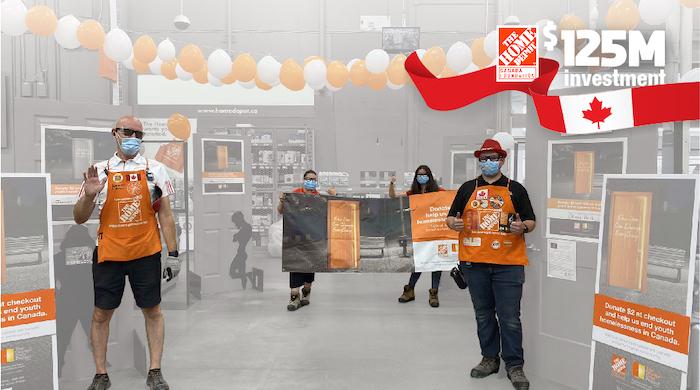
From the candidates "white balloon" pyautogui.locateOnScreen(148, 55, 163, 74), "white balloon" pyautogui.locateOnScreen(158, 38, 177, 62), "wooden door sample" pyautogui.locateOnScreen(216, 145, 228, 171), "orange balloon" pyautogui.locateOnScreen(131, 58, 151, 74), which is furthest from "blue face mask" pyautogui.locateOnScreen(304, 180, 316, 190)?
"white balloon" pyautogui.locateOnScreen(148, 55, 163, 74)

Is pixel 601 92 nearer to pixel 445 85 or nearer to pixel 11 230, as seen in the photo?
pixel 445 85


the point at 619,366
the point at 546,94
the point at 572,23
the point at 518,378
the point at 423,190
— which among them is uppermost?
the point at 572,23

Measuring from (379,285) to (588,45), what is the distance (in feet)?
13.7

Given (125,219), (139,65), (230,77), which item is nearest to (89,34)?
(139,65)

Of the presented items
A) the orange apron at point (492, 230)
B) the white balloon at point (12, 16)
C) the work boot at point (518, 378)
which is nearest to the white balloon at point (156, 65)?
the white balloon at point (12, 16)

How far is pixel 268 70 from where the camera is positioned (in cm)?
782

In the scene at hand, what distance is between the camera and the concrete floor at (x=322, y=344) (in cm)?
372

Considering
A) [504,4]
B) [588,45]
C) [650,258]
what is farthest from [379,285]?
[504,4]

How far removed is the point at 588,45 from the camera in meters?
6.60

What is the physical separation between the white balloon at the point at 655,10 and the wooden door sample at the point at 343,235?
3935mm

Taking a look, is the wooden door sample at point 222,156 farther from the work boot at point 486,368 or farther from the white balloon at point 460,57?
the work boot at point 486,368

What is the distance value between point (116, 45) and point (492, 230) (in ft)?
19.0

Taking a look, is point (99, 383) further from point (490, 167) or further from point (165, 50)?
Answer: point (165, 50)

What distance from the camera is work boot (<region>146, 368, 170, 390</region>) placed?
346 centimetres
